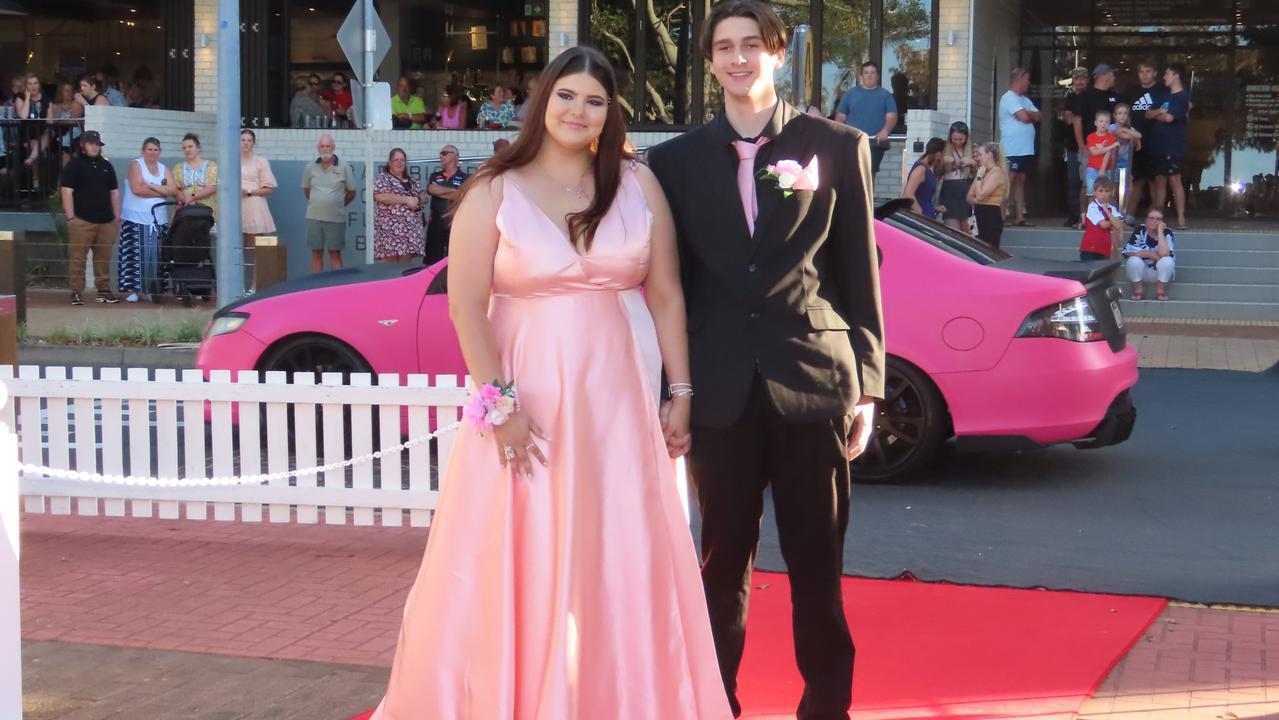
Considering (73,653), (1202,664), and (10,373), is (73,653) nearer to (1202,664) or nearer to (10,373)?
(10,373)

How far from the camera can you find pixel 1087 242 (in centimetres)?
1711

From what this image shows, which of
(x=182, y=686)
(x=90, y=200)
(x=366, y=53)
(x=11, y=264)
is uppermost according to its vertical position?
(x=366, y=53)

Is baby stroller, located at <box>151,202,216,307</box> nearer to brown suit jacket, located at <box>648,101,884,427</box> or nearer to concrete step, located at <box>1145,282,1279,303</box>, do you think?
concrete step, located at <box>1145,282,1279,303</box>

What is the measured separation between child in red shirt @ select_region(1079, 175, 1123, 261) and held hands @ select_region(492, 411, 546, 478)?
44.8 ft

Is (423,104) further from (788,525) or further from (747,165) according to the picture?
(788,525)

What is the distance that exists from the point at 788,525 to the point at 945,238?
15.6 ft

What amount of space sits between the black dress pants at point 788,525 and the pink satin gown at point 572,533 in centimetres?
13

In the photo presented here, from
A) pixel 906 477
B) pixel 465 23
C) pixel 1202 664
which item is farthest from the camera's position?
pixel 465 23

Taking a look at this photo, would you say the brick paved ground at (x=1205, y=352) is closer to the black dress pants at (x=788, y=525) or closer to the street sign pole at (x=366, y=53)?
the street sign pole at (x=366, y=53)


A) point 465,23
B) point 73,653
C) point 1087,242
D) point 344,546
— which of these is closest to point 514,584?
point 73,653

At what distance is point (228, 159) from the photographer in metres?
15.0

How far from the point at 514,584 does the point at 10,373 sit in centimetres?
440

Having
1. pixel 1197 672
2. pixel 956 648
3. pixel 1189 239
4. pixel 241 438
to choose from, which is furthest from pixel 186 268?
pixel 1197 672

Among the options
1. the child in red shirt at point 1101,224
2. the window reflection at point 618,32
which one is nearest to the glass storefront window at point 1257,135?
the child in red shirt at point 1101,224
